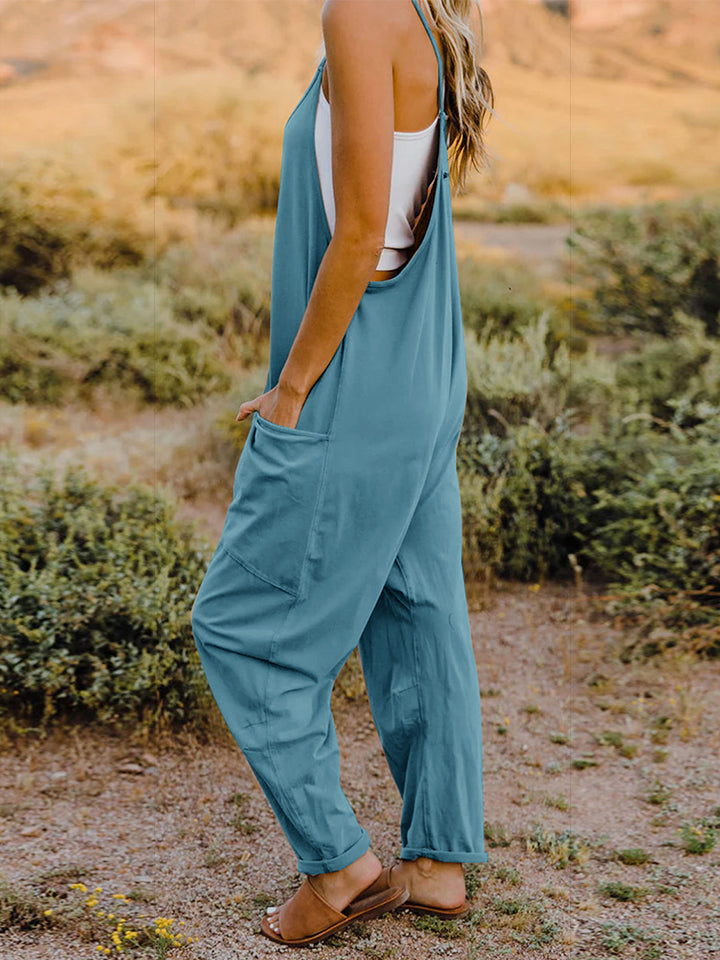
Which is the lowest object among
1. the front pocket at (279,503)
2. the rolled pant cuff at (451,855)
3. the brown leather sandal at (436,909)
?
the brown leather sandal at (436,909)

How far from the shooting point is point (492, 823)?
223cm

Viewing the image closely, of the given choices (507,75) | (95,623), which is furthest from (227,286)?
(507,75)

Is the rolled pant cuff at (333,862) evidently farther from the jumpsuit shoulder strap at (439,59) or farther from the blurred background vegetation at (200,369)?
the jumpsuit shoulder strap at (439,59)

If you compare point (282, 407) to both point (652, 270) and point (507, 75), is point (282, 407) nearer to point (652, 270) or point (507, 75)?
point (652, 270)

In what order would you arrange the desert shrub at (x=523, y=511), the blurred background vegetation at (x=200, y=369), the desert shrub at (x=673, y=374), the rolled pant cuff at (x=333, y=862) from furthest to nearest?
the desert shrub at (x=673, y=374)
the desert shrub at (x=523, y=511)
the blurred background vegetation at (x=200, y=369)
the rolled pant cuff at (x=333, y=862)

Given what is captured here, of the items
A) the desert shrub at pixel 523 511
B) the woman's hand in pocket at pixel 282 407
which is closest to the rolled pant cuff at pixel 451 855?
the woman's hand in pocket at pixel 282 407

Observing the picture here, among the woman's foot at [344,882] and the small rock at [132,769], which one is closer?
the woman's foot at [344,882]

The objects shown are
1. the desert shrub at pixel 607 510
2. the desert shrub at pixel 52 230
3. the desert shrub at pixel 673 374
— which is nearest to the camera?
the desert shrub at pixel 607 510

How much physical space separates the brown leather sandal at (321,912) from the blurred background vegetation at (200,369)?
2.94 ft

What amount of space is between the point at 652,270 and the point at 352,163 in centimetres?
480

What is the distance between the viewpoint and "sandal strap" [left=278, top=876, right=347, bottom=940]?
5.60 feet

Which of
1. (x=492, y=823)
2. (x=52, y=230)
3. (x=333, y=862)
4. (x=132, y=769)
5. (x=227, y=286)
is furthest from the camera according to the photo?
(x=52, y=230)

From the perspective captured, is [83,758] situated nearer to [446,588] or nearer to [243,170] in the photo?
[446,588]

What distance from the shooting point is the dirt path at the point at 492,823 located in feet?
5.93
